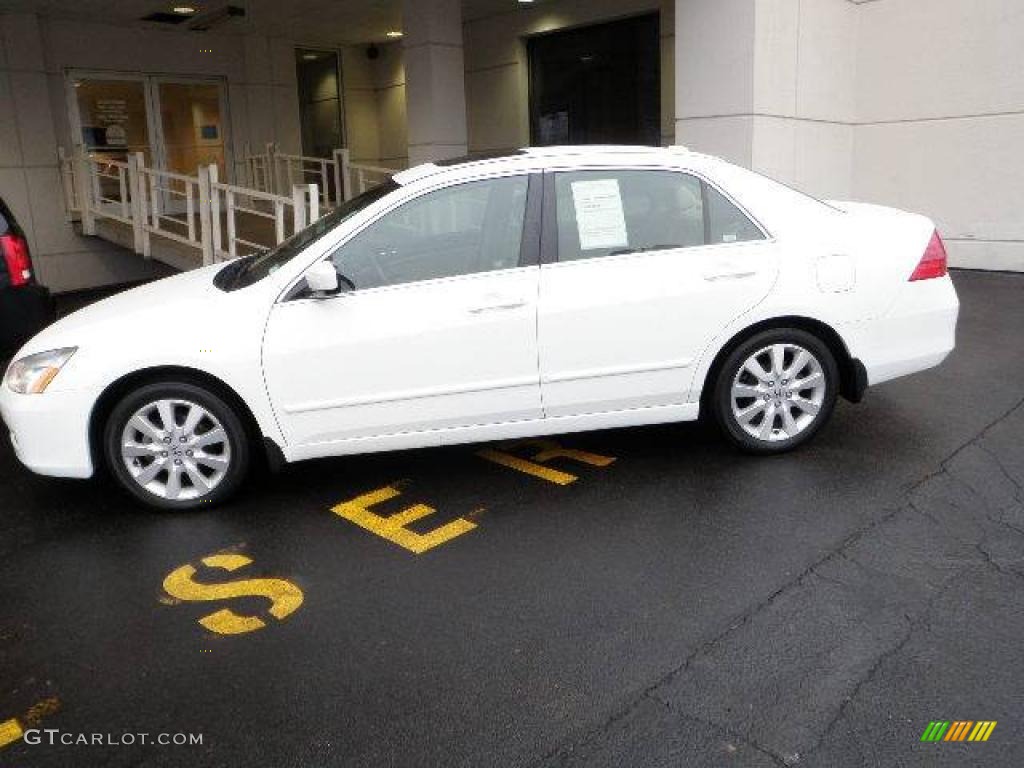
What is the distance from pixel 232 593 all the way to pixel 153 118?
1180 cm

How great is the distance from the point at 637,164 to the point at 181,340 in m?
2.49

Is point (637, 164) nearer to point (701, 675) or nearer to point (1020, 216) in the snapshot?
point (701, 675)

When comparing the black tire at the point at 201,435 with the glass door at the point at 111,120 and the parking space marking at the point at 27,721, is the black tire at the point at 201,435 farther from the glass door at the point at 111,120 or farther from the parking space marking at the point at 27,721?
the glass door at the point at 111,120

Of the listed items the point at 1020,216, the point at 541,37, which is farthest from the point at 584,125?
the point at 1020,216

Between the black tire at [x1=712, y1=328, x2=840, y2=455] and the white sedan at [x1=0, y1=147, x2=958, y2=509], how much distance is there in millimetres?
12

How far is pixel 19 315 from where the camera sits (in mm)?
6359

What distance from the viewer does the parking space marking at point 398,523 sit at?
4.00 m

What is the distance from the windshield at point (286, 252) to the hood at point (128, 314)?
0.39 ft

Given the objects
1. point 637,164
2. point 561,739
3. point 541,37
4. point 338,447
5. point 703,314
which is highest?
point 541,37

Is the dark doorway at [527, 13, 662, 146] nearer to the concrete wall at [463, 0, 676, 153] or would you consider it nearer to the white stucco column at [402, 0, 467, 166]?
the concrete wall at [463, 0, 676, 153]

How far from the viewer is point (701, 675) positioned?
2.90m

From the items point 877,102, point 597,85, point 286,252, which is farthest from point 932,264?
point 597,85

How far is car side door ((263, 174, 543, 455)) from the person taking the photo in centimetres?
423

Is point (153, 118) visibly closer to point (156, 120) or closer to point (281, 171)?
point (156, 120)
